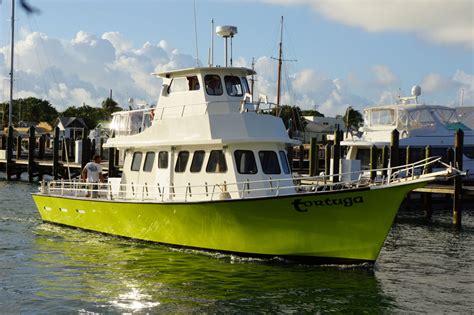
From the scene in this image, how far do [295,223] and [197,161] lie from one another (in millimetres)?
3763

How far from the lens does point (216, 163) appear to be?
1620 centimetres

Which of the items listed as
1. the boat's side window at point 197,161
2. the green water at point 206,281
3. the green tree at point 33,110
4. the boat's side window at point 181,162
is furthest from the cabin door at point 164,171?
the green tree at point 33,110

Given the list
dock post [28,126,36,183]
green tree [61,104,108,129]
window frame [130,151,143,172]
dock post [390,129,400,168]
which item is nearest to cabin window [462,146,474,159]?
dock post [390,129,400,168]

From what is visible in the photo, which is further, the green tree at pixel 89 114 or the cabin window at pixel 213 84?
the green tree at pixel 89 114

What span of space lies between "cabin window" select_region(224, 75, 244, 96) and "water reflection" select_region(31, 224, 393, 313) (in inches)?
187

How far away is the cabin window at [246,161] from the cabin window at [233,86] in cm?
221

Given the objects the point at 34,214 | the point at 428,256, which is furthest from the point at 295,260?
the point at 34,214

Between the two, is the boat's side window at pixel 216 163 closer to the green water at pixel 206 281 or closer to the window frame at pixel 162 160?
the window frame at pixel 162 160

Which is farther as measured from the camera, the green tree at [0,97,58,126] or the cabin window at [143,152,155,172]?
the green tree at [0,97,58,126]

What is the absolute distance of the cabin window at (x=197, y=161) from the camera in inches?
651

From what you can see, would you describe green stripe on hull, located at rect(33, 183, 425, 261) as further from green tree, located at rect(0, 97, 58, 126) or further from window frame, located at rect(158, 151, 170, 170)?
green tree, located at rect(0, 97, 58, 126)

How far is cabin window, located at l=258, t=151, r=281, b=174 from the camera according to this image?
16094mm

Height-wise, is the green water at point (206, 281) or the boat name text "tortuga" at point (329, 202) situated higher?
the boat name text "tortuga" at point (329, 202)

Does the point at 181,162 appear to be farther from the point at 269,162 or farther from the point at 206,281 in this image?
the point at 206,281
